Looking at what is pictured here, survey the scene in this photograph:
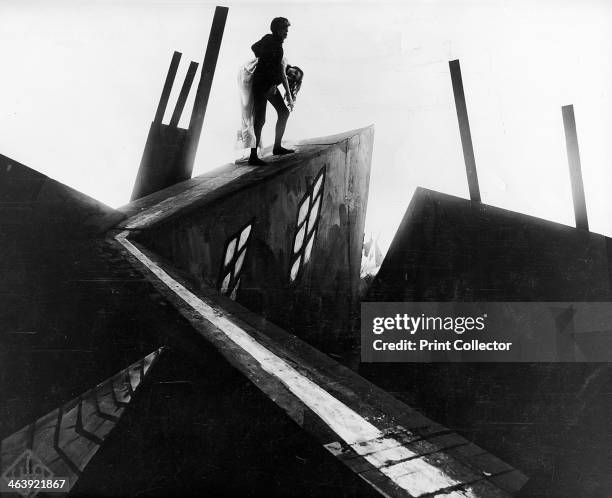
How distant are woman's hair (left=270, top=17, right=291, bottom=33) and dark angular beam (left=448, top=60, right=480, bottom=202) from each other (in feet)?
4.51

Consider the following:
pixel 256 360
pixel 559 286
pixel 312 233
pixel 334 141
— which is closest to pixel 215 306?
pixel 256 360

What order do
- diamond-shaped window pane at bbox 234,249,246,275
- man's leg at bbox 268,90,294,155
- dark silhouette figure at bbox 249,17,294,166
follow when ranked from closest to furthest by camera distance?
1. diamond-shaped window pane at bbox 234,249,246,275
2. dark silhouette figure at bbox 249,17,294,166
3. man's leg at bbox 268,90,294,155

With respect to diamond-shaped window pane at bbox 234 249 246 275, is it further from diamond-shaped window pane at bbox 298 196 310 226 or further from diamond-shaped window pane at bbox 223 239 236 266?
diamond-shaped window pane at bbox 298 196 310 226

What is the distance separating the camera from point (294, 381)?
90.8 inches

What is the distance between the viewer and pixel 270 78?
416cm

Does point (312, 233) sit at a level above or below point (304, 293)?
above

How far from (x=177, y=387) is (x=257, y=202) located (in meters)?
1.98

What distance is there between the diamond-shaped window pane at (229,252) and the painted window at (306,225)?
0.91 metres

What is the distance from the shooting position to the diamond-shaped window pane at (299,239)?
4641 mm

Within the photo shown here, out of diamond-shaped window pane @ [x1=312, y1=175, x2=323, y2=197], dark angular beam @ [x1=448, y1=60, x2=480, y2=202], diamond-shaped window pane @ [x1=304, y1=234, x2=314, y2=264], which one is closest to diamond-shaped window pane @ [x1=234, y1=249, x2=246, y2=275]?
diamond-shaped window pane @ [x1=304, y1=234, x2=314, y2=264]

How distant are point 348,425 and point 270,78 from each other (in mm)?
3035

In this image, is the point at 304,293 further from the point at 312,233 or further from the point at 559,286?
the point at 559,286

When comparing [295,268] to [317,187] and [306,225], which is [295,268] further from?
[317,187]
